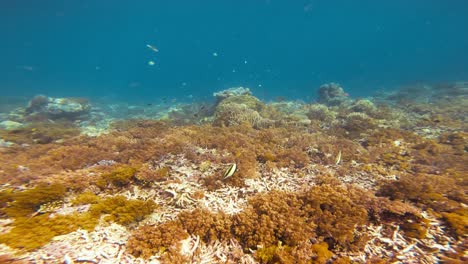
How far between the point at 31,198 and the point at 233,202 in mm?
5386

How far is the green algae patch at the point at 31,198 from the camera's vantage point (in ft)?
16.4

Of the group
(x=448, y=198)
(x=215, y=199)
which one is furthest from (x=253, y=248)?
(x=448, y=198)

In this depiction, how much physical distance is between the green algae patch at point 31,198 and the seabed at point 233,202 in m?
0.03

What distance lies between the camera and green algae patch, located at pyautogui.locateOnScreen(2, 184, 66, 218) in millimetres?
5004

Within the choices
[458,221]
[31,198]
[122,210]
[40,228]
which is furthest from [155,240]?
[458,221]

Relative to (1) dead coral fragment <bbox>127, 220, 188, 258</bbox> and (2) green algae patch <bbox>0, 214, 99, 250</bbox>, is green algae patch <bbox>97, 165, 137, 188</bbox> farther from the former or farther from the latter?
(1) dead coral fragment <bbox>127, 220, 188, 258</bbox>

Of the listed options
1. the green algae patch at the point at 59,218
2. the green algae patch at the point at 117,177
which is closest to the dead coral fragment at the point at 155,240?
the green algae patch at the point at 59,218

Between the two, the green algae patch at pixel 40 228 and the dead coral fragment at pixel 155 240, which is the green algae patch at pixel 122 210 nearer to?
the green algae patch at pixel 40 228

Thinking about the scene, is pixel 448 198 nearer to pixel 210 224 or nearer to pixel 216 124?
pixel 210 224

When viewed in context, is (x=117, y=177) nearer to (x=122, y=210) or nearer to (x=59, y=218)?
(x=122, y=210)

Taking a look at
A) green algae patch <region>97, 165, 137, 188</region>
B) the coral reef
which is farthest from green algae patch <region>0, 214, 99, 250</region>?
the coral reef

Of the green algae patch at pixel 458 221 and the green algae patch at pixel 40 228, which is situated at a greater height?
the green algae patch at pixel 458 221

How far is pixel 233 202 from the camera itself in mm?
5902

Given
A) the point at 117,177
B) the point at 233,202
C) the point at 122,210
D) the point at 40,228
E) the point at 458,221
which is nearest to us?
the point at 40,228
